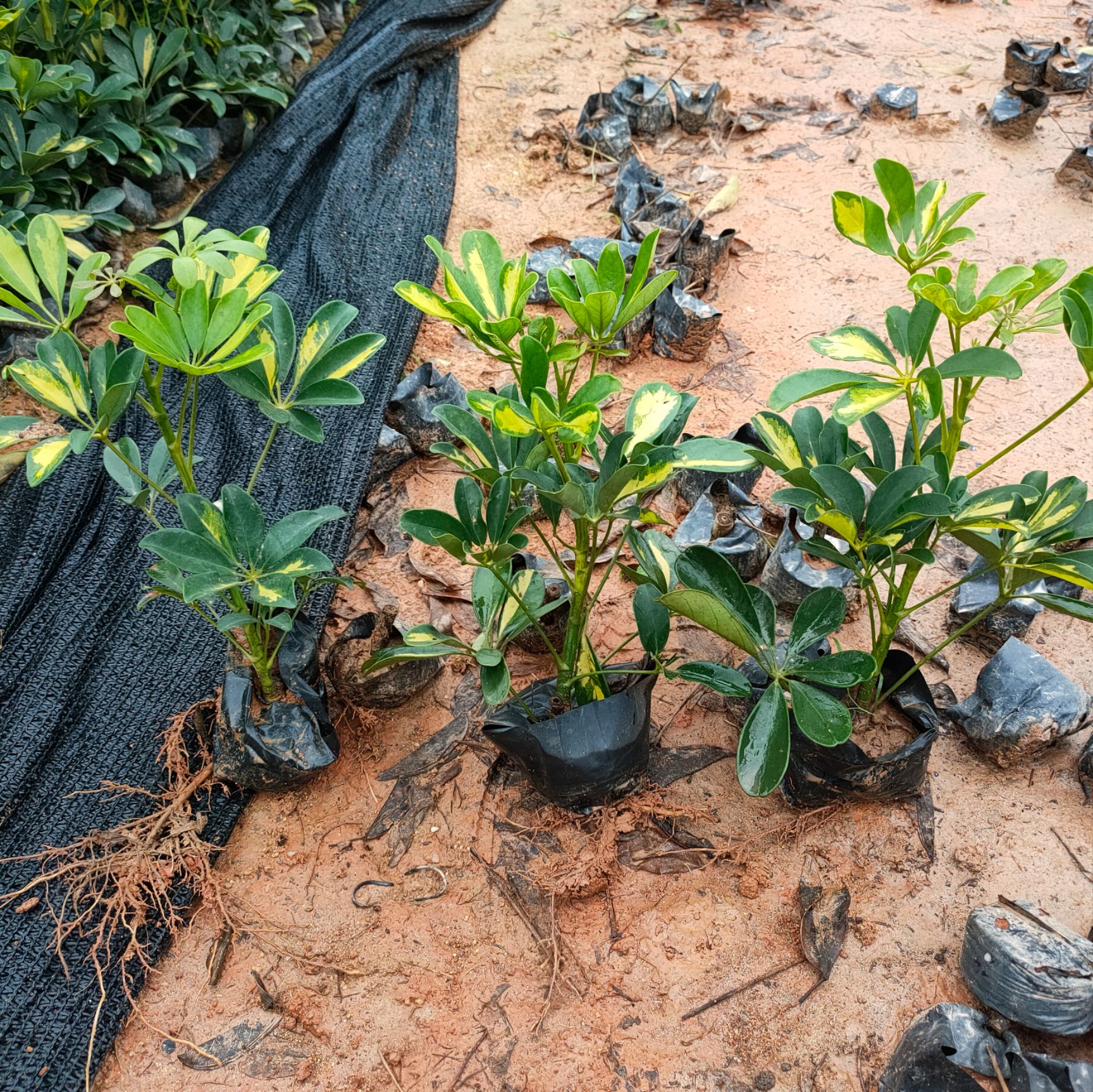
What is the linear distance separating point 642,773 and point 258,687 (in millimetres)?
803

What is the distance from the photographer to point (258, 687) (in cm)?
175

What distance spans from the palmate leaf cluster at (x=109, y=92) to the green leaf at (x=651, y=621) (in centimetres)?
222

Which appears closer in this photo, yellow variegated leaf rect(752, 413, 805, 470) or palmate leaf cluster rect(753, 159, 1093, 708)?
palmate leaf cluster rect(753, 159, 1093, 708)

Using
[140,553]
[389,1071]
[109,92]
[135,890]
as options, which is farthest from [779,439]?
[109,92]

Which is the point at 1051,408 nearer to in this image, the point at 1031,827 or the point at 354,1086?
the point at 1031,827

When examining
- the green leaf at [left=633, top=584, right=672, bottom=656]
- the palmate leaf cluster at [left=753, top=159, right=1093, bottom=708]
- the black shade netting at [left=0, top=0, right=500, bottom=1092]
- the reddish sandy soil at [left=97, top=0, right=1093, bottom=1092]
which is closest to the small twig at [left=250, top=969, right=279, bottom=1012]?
the reddish sandy soil at [left=97, top=0, right=1093, bottom=1092]

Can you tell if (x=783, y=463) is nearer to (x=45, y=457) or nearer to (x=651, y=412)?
(x=651, y=412)

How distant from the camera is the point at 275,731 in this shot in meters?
1.71

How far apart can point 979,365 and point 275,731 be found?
1.41m

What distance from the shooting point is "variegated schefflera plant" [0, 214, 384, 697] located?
4.17 ft

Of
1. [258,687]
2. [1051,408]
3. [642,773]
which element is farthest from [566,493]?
[1051,408]

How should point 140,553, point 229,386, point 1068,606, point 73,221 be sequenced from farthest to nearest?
1. point 73,221
2. point 140,553
3. point 229,386
4. point 1068,606

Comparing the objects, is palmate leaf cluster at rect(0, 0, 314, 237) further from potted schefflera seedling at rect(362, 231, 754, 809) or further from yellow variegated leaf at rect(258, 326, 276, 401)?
potted schefflera seedling at rect(362, 231, 754, 809)

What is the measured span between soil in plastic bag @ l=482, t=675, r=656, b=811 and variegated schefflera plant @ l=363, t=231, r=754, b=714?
66mm
